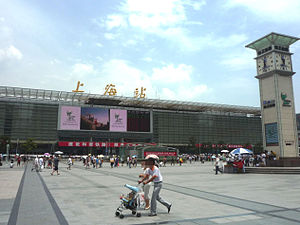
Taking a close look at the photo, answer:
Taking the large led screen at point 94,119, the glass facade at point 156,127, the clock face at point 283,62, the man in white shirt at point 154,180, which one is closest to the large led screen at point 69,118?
the large led screen at point 94,119

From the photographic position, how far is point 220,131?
106 m

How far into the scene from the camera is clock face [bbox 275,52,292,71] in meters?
34.3

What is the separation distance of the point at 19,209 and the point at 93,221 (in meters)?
2.98

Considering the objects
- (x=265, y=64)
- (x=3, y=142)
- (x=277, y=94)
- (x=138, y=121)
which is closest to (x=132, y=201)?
(x=277, y=94)

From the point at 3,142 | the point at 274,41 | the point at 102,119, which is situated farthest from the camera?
the point at 102,119

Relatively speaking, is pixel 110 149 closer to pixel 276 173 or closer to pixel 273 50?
pixel 273 50

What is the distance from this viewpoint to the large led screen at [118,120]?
8925cm

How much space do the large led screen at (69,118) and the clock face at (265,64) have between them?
62493 mm

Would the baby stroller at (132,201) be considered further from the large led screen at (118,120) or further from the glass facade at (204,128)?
the glass facade at (204,128)

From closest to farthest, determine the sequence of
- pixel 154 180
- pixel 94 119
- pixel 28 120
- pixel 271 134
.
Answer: pixel 154 180 → pixel 271 134 → pixel 28 120 → pixel 94 119

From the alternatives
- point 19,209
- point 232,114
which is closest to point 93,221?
point 19,209

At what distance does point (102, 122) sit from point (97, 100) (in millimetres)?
8265

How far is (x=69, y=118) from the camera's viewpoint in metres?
83.4

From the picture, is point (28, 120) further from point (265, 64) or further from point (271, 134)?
point (271, 134)
